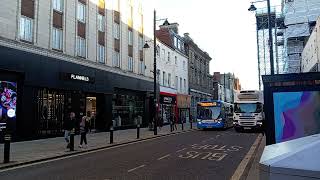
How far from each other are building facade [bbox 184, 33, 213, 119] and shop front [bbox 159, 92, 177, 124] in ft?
33.0

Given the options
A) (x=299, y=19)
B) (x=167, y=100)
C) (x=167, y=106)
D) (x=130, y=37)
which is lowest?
(x=167, y=106)

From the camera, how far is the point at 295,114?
443 inches

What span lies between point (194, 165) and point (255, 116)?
20.0m

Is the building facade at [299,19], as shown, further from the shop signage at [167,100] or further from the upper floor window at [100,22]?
the upper floor window at [100,22]

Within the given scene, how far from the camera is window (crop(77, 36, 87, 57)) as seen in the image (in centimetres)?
→ 2823

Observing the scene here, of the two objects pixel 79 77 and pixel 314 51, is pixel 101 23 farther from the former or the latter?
pixel 314 51

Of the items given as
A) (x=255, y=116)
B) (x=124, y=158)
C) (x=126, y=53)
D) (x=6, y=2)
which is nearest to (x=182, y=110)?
(x=126, y=53)

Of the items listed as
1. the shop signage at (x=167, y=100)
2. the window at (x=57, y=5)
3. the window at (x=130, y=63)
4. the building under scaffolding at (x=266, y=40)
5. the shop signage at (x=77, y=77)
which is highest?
the building under scaffolding at (x=266, y=40)

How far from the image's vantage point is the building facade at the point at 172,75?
46903 millimetres

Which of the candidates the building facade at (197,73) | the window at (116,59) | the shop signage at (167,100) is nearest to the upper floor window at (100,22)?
the window at (116,59)

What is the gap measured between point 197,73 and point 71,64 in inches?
1643

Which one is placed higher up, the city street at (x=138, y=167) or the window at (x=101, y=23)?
the window at (x=101, y=23)

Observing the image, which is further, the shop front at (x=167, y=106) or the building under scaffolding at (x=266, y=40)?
the building under scaffolding at (x=266, y=40)

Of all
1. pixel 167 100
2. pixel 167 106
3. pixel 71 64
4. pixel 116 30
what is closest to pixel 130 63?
pixel 116 30
